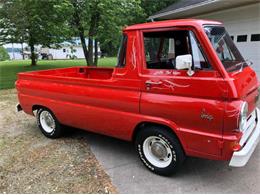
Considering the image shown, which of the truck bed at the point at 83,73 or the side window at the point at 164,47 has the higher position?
the side window at the point at 164,47

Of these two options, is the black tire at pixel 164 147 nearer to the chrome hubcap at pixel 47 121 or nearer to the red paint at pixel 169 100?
the red paint at pixel 169 100

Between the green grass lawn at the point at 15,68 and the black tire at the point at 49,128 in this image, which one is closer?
the black tire at the point at 49,128

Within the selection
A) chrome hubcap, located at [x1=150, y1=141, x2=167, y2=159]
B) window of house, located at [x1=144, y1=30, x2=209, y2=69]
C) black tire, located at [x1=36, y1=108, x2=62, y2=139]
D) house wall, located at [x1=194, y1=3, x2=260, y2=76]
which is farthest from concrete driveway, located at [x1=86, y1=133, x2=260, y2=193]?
house wall, located at [x1=194, y1=3, x2=260, y2=76]

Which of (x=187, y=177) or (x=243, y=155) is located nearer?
(x=243, y=155)

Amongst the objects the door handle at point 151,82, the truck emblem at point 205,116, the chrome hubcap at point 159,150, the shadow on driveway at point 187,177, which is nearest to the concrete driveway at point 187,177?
the shadow on driveway at point 187,177

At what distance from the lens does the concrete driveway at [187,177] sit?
335cm

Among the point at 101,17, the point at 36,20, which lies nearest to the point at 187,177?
the point at 101,17

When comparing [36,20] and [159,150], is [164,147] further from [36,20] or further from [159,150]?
[36,20]

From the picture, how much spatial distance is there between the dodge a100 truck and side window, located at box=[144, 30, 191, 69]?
1cm

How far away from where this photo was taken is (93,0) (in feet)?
37.3

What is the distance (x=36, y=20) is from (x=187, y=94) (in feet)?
39.7

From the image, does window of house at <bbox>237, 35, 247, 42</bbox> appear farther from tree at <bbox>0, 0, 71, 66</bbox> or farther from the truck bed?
tree at <bbox>0, 0, 71, 66</bbox>

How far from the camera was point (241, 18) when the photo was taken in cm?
1030

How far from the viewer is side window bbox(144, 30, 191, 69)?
352 cm
